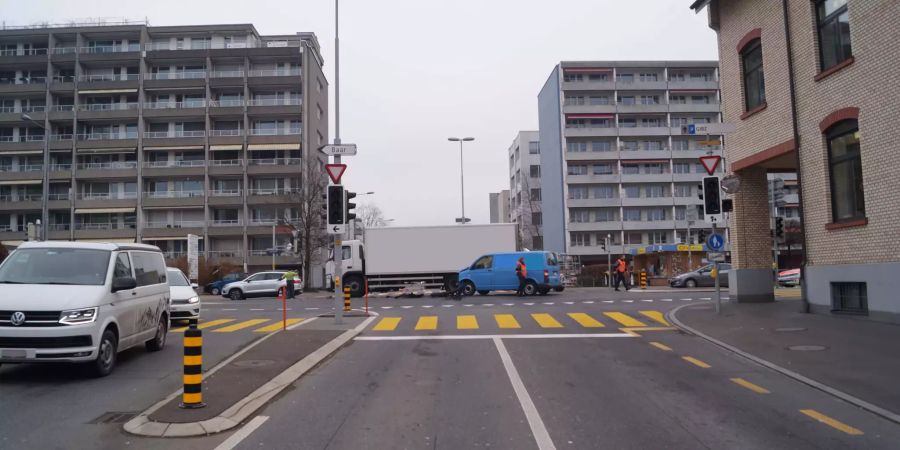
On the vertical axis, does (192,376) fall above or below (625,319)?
above

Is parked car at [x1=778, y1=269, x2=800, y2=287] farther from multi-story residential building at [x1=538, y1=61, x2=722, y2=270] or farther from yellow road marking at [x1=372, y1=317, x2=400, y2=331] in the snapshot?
multi-story residential building at [x1=538, y1=61, x2=722, y2=270]

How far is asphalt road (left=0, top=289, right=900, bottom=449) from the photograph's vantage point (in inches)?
245

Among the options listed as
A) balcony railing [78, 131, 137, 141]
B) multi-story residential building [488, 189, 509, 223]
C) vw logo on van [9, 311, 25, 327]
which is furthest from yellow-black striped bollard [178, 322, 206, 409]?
multi-story residential building [488, 189, 509, 223]

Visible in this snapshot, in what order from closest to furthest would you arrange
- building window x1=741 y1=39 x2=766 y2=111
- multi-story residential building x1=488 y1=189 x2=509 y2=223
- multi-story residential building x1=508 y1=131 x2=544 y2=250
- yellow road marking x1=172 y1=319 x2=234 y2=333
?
yellow road marking x1=172 y1=319 x2=234 y2=333 < building window x1=741 y1=39 x2=766 y2=111 < multi-story residential building x1=508 y1=131 x2=544 y2=250 < multi-story residential building x1=488 y1=189 x2=509 y2=223

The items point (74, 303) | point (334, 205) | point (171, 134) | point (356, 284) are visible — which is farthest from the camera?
point (171, 134)

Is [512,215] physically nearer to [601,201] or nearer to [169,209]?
[601,201]

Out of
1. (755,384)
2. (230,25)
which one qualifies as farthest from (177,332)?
(230,25)

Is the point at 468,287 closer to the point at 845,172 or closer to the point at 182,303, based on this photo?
the point at 182,303

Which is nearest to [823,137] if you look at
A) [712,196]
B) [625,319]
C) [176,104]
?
[712,196]

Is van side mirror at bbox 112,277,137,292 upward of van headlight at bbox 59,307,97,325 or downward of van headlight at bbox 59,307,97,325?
upward

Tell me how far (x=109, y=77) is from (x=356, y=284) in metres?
46.0

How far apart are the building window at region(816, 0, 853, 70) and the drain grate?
1575 cm

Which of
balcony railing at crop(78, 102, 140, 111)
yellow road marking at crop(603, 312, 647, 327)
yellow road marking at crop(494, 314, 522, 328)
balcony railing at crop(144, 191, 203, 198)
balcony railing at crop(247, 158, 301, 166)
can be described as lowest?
yellow road marking at crop(603, 312, 647, 327)

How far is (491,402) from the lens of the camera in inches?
306
